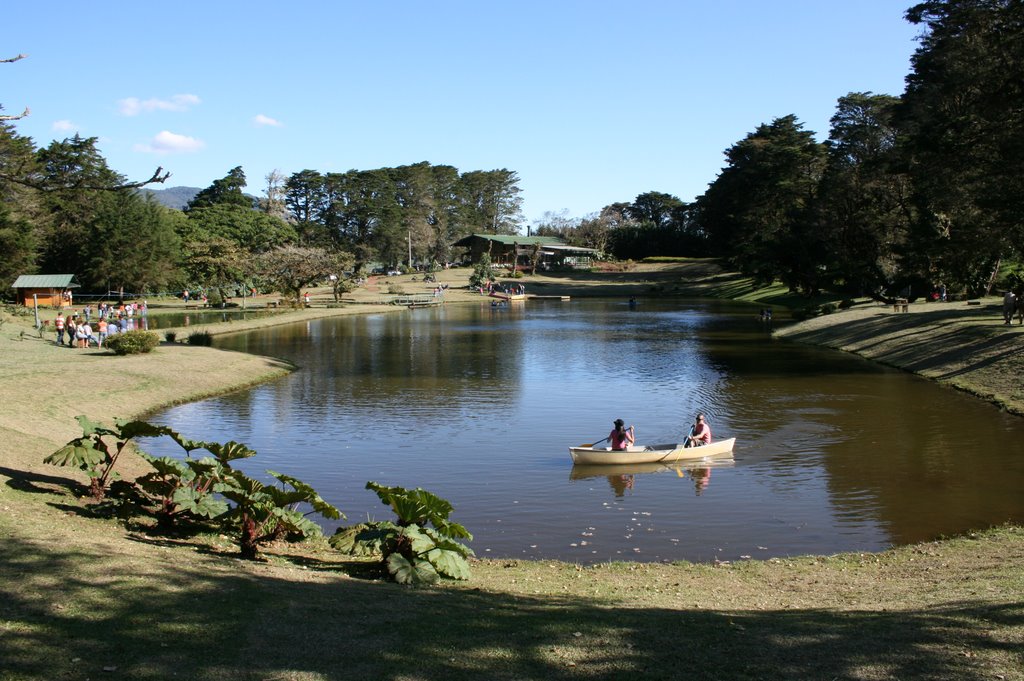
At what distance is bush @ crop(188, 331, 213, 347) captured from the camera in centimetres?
A: 5026

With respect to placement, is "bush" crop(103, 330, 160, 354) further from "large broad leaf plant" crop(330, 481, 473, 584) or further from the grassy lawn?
"large broad leaf plant" crop(330, 481, 473, 584)

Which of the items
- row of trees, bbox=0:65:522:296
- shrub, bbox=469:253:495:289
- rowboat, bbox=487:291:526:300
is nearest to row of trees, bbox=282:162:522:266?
row of trees, bbox=0:65:522:296

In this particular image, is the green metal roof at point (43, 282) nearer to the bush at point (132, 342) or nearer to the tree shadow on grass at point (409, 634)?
the bush at point (132, 342)

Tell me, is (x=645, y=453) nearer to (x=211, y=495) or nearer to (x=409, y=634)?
(x=211, y=495)

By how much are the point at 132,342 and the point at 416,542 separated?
29.9 meters

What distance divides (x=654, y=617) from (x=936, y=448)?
54.1 feet

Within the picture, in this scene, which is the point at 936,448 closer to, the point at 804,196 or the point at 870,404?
the point at 870,404

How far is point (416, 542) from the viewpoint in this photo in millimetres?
11008

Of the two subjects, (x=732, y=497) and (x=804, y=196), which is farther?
(x=804, y=196)

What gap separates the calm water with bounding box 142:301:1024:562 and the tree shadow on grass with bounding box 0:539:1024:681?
17.8 feet

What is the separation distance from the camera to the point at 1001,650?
749 centimetres

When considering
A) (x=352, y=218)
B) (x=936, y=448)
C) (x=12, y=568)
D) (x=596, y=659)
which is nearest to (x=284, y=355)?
(x=936, y=448)

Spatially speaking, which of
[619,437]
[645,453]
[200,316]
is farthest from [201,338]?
[645,453]

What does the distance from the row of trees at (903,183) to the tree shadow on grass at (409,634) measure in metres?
27.4
